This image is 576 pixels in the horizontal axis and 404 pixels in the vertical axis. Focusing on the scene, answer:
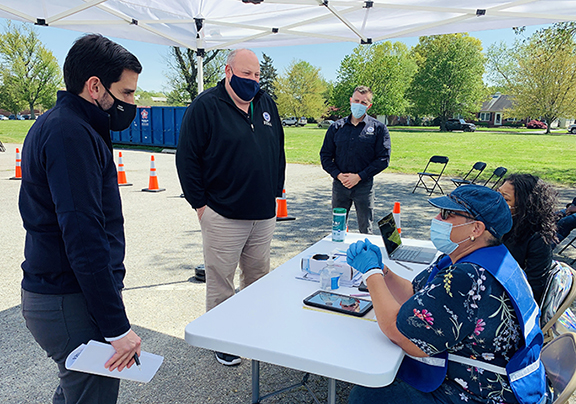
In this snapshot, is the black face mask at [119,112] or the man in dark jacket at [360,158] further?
the man in dark jacket at [360,158]

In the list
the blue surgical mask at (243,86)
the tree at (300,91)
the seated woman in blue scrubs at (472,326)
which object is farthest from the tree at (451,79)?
the seated woman in blue scrubs at (472,326)

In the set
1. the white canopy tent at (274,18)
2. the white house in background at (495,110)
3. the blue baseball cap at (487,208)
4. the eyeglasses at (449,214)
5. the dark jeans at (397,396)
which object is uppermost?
the white house in background at (495,110)

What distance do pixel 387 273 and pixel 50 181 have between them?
1.74 m

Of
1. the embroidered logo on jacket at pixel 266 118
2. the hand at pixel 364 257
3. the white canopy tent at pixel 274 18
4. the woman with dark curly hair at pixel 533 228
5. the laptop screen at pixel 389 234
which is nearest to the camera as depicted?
the hand at pixel 364 257

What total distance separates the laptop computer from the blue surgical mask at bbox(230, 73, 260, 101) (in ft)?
4.52

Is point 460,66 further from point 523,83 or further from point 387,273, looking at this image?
point 387,273

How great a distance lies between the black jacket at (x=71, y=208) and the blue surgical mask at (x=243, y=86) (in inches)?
61.8

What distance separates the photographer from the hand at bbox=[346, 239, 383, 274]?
2.03m

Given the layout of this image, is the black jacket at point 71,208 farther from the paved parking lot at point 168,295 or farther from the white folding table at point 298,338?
the paved parking lot at point 168,295

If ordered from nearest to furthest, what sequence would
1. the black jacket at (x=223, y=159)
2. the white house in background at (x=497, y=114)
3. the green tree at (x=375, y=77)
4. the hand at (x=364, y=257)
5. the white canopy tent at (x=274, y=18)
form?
the hand at (x=364, y=257)
the black jacket at (x=223, y=159)
the white canopy tent at (x=274, y=18)
the green tree at (x=375, y=77)
the white house in background at (x=497, y=114)

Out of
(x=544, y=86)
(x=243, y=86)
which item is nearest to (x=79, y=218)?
(x=243, y=86)

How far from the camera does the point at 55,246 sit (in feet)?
4.91

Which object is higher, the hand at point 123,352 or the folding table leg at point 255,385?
the hand at point 123,352

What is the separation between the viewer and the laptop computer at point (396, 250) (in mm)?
2887
